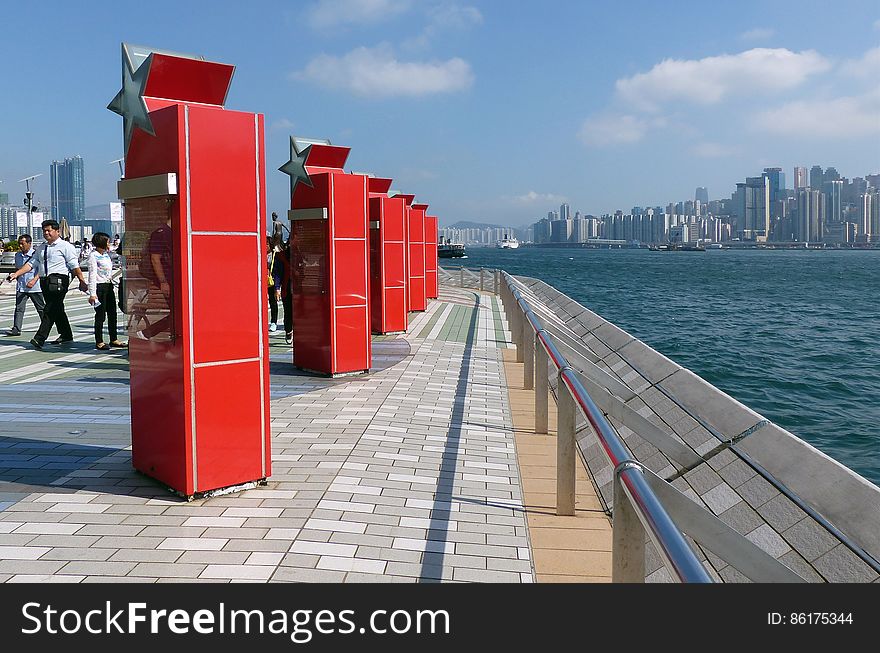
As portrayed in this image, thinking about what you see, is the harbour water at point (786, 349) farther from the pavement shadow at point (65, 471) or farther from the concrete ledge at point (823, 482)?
the pavement shadow at point (65, 471)

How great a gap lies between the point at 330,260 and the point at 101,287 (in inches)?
161

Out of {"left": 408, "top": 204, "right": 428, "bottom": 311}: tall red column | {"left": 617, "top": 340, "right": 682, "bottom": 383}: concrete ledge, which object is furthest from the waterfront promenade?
{"left": 408, "top": 204, "right": 428, "bottom": 311}: tall red column

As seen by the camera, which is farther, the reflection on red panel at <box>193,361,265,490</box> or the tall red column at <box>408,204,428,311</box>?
the tall red column at <box>408,204,428,311</box>

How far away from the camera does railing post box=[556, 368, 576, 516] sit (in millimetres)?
4895

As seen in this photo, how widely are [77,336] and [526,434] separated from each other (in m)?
9.52

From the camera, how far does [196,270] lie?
17.0 feet

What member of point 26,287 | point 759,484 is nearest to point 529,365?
point 759,484

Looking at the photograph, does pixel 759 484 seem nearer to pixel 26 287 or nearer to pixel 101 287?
pixel 101 287

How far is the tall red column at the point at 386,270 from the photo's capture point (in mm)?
14891

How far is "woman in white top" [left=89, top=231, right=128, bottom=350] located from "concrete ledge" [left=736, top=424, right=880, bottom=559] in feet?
29.7

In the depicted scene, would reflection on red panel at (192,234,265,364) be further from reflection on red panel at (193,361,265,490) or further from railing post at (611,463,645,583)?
railing post at (611,463,645,583)
